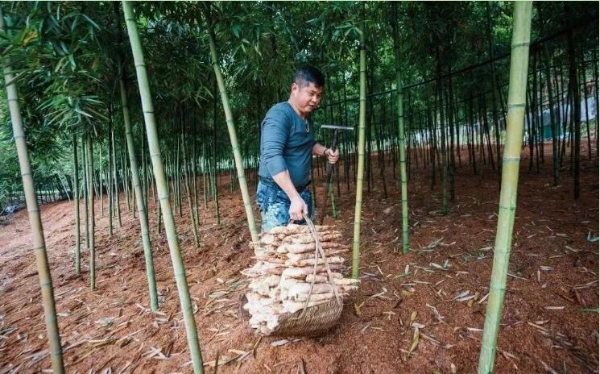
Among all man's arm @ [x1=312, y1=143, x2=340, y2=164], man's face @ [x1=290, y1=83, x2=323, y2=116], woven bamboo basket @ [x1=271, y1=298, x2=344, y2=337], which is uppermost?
man's face @ [x1=290, y1=83, x2=323, y2=116]

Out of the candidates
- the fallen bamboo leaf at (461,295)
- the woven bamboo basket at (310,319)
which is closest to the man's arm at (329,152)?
the woven bamboo basket at (310,319)

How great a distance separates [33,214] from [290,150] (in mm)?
1278

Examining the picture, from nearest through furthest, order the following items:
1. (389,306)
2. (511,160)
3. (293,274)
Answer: (511,160) < (293,274) < (389,306)

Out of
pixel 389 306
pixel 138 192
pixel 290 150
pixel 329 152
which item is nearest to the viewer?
pixel 290 150

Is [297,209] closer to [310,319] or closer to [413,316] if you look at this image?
[310,319]

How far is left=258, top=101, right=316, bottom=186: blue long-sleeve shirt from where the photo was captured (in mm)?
1700

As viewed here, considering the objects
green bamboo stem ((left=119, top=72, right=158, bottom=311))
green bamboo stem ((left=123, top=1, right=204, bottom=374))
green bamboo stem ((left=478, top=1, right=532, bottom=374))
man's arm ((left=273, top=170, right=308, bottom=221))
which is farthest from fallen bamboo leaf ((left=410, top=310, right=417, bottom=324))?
green bamboo stem ((left=119, top=72, right=158, bottom=311))

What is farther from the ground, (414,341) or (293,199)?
(293,199)

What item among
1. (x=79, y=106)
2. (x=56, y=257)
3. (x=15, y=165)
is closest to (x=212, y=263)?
(x=79, y=106)

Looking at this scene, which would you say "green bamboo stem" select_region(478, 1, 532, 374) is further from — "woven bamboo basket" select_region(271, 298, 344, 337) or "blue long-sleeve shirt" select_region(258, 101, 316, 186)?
"blue long-sleeve shirt" select_region(258, 101, 316, 186)

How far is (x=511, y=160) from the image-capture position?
0.95 m

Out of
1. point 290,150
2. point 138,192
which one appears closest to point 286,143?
point 290,150

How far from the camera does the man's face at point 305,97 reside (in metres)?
1.80

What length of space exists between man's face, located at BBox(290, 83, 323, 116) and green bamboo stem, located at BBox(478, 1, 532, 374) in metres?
1.04
